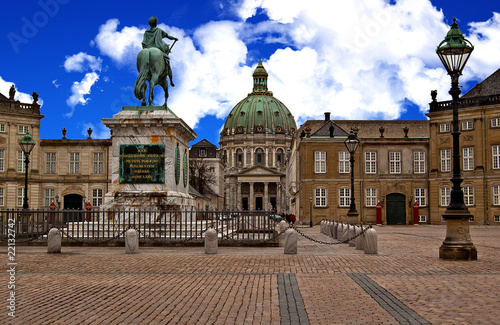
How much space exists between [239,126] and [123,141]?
552 feet

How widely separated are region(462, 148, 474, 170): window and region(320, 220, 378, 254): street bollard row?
83.1 feet

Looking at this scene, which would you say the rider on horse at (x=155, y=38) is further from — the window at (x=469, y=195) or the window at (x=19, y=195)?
the window at (x=19, y=195)

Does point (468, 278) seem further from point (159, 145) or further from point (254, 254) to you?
point (159, 145)

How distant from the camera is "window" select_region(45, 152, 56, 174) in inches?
2478

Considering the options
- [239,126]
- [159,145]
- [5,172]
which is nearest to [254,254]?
[159,145]

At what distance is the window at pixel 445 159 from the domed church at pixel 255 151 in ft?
370

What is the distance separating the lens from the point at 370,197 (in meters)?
59.7

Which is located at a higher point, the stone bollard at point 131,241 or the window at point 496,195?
the window at point 496,195

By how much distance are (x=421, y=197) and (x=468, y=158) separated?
653 cm

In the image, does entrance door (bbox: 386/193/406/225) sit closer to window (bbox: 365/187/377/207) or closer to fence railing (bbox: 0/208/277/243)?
window (bbox: 365/187/377/207)

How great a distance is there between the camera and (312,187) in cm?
5959

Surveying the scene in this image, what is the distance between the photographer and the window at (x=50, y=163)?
62.9 m

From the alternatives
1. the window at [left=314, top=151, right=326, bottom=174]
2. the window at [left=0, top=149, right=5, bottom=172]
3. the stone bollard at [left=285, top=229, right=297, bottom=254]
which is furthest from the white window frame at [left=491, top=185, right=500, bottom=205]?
the window at [left=0, top=149, right=5, bottom=172]

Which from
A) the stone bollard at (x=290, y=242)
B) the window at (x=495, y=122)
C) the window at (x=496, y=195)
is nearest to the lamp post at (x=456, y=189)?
the stone bollard at (x=290, y=242)
